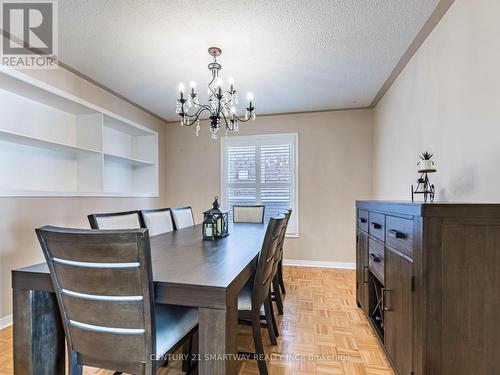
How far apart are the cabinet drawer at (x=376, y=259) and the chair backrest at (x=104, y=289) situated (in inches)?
59.3

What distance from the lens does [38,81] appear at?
2.38 m

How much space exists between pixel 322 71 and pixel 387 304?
7.44ft

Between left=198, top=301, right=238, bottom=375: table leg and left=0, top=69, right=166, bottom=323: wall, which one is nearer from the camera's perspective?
left=198, top=301, right=238, bottom=375: table leg

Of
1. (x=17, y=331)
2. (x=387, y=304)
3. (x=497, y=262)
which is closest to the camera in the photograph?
(x=497, y=262)

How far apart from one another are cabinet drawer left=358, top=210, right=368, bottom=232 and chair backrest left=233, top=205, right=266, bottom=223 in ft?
4.46

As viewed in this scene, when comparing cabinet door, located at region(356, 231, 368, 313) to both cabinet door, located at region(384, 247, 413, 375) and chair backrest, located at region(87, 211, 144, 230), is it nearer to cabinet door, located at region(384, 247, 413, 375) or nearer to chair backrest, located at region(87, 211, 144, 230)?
cabinet door, located at region(384, 247, 413, 375)

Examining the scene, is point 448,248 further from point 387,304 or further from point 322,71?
point 322,71

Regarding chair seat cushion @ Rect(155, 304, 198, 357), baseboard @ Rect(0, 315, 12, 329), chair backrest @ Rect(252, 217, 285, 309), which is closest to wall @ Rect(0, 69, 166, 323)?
baseboard @ Rect(0, 315, 12, 329)

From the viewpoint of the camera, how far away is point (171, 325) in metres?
1.25

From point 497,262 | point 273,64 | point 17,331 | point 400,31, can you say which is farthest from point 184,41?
point 497,262

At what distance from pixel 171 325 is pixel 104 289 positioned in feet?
1.36

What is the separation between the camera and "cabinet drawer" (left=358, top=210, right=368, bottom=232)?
2.26m

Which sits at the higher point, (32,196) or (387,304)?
(32,196)

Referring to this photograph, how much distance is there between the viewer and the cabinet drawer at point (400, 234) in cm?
131
